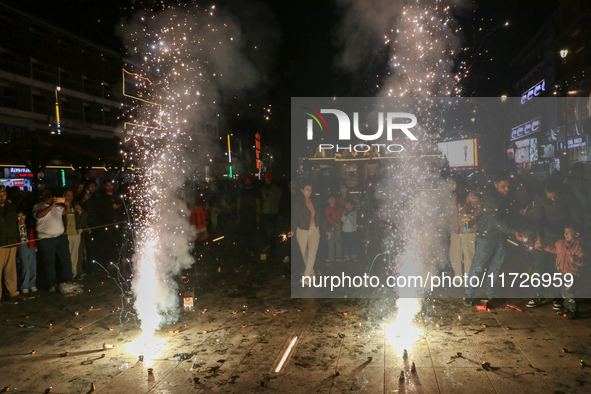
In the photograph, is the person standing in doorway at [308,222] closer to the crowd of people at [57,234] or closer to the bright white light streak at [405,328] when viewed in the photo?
the bright white light streak at [405,328]

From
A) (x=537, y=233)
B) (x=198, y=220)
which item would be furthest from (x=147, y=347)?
(x=198, y=220)

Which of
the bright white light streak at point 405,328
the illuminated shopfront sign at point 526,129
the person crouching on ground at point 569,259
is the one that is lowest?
the bright white light streak at point 405,328

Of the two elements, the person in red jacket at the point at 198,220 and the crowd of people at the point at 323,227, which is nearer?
the crowd of people at the point at 323,227

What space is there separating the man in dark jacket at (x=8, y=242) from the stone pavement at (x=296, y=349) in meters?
0.41

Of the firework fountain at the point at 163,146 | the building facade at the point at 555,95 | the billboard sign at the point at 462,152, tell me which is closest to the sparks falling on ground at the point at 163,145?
the firework fountain at the point at 163,146

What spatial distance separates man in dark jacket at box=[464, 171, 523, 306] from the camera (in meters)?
4.79

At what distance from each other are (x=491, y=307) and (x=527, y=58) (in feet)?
152

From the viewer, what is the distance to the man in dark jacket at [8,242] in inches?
223

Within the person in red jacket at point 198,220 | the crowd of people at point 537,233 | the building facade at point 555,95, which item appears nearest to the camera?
the crowd of people at point 537,233

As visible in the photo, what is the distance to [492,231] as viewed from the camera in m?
4.82

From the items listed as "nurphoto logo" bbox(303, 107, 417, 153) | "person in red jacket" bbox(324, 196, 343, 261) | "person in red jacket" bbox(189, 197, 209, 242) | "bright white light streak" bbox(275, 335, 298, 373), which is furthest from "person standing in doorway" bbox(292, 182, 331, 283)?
"nurphoto logo" bbox(303, 107, 417, 153)

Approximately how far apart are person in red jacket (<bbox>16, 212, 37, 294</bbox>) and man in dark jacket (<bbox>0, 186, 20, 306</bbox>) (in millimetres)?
116

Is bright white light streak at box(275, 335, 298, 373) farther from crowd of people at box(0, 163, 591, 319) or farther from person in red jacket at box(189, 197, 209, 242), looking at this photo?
person in red jacket at box(189, 197, 209, 242)

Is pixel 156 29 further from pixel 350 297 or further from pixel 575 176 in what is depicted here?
pixel 575 176
